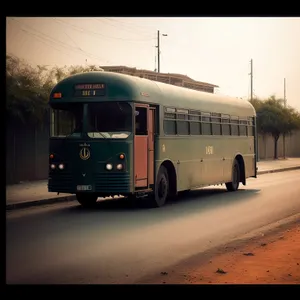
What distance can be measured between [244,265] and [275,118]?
5193cm

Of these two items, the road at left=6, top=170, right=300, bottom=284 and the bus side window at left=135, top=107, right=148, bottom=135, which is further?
the bus side window at left=135, top=107, right=148, bottom=135

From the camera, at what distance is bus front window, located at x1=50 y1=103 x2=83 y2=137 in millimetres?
16172

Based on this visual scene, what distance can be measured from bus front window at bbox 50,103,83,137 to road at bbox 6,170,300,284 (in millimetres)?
1812

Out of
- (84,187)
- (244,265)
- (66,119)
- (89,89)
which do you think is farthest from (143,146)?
(244,265)

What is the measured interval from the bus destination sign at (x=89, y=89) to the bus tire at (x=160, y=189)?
2.50 meters

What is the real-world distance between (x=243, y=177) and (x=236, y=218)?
319 inches

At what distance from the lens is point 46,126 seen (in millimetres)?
26828

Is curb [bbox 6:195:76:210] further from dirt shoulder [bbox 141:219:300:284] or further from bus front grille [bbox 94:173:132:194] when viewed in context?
dirt shoulder [bbox 141:219:300:284]

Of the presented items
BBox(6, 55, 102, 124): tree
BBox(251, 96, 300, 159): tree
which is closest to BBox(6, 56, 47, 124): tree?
BBox(6, 55, 102, 124): tree

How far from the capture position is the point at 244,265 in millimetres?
9078

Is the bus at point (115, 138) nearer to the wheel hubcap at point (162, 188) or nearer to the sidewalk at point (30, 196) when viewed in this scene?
the wheel hubcap at point (162, 188)
